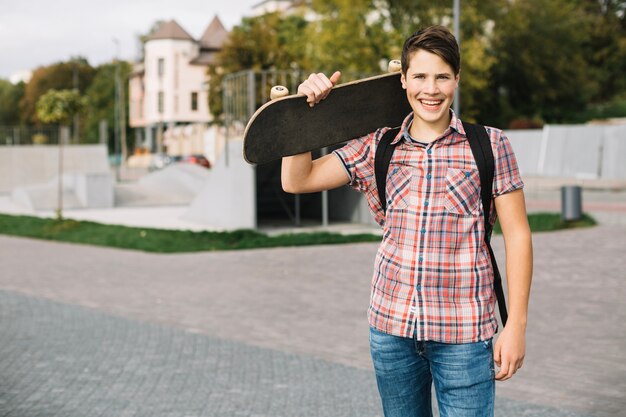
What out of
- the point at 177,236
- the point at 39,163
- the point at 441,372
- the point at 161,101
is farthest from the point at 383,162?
the point at 161,101

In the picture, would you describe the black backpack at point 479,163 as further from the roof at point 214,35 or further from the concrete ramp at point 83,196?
the roof at point 214,35

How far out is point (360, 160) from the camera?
277 cm

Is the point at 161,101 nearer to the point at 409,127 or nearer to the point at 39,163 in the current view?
the point at 39,163

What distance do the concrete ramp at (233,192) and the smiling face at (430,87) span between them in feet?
51.9

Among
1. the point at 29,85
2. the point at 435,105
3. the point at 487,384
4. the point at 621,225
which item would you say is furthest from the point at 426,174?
the point at 29,85

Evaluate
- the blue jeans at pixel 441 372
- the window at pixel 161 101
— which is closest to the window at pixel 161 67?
the window at pixel 161 101

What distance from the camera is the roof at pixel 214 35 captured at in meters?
86.5

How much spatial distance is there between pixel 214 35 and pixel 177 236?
7362cm

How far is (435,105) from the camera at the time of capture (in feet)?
8.67

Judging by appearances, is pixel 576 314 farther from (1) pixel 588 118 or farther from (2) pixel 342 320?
(1) pixel 588 118

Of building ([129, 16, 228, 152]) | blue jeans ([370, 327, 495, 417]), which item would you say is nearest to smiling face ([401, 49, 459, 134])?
blue jeans ([370, 327, 495, 417])

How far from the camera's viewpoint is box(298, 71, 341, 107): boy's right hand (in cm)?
259

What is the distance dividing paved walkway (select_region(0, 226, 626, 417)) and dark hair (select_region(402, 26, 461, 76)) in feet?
10.5

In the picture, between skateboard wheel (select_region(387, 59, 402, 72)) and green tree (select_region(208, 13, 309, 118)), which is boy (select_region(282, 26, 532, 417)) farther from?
green tree (select_region(208, 13, 309, 118))
